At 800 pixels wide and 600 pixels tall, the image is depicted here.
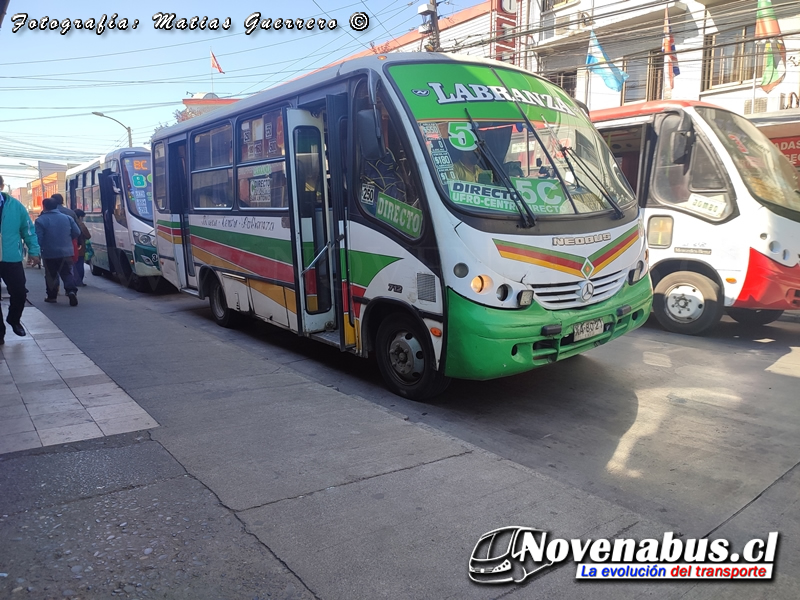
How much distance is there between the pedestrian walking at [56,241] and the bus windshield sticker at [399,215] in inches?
277

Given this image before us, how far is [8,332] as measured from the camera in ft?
26.2

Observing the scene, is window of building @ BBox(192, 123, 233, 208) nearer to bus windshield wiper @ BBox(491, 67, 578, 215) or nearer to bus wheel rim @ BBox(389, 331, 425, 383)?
bus wheel rim @ BBox(389, 331, 425, 383)

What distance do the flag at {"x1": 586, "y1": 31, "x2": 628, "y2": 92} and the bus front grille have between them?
41.6 ft

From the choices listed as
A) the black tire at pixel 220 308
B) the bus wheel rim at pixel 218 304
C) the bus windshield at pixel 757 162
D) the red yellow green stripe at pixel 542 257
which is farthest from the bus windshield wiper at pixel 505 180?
the bus wheel rim at pixel 218 304

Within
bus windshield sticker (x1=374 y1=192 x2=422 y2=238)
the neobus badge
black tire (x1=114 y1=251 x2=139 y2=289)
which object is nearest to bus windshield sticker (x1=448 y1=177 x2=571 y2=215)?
the neobus badge

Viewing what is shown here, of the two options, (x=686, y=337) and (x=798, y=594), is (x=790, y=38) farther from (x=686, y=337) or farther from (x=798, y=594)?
(x=798, y=594)

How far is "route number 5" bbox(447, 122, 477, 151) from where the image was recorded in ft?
16.2

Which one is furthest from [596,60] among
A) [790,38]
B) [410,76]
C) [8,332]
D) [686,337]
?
[8,332]

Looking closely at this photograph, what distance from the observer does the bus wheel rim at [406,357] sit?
5.23 meters

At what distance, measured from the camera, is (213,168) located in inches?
319

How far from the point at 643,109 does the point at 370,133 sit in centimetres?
503

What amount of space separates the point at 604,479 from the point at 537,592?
129cm

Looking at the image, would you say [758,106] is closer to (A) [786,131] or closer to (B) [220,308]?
(A) [786,131]

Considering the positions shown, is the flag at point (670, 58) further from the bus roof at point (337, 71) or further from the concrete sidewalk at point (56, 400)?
the concrete sidewalk at point (56, 400)
